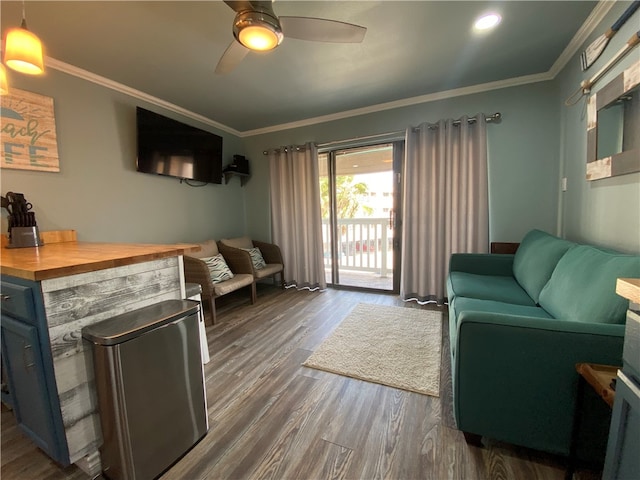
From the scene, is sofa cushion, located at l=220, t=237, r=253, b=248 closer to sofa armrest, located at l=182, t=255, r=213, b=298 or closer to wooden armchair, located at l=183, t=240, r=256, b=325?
wooden armchair, located at l=183, t=240, r=256, b=325

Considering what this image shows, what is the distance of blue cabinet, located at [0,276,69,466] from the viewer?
1.00 m

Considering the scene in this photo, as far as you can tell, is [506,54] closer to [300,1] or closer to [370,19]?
[370,19]

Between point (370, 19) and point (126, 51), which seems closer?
point (370, 19)

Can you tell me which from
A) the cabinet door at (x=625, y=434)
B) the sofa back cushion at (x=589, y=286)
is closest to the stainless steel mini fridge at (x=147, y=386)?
the cabinet door at (x=625, y=434)

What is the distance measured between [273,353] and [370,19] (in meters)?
2.56

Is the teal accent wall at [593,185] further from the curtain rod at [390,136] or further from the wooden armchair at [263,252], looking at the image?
the wooden armchair at [263,252]

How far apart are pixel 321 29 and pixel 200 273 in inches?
91.6

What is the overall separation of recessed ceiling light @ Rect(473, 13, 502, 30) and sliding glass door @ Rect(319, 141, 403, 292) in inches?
56.8

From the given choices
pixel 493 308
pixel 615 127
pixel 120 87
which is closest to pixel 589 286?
pixel 493 308

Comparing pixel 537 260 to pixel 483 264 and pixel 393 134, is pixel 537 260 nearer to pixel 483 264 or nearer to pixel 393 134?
pixel 483 264

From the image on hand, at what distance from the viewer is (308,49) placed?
2.04m

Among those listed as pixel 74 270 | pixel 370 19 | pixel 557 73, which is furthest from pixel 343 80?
pixel 74 270

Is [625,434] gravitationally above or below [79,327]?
below

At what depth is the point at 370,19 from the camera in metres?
1.75
